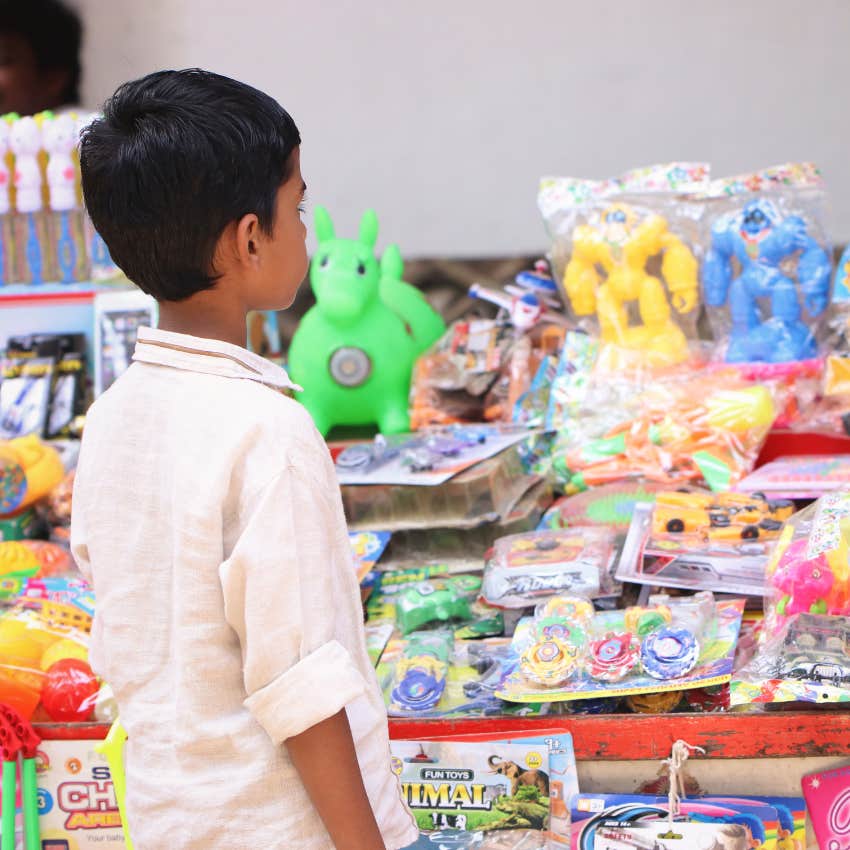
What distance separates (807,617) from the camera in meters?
1.56

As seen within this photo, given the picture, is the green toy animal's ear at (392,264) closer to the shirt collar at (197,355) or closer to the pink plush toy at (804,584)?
the pink plush toy at (804,584)

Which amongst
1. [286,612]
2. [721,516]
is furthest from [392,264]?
[286,612]

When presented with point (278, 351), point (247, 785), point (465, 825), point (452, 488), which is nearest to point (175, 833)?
point (247, 785)

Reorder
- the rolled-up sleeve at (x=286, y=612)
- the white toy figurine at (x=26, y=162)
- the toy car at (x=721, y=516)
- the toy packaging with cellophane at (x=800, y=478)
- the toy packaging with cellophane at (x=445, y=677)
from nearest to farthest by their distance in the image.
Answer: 1. the rolled-up sleeve at (x=286, y=612)
2. the toy packaging with cellophane at (x=445, y=677)
3. the toy car at (x=721, y=516)
4. the toy packaging with cellophane at (x=800, y=478)
5. the white toy figurine at (x=26, y=162)

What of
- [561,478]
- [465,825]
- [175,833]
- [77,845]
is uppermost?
[175,833]

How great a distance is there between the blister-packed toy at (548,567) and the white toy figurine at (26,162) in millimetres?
1696

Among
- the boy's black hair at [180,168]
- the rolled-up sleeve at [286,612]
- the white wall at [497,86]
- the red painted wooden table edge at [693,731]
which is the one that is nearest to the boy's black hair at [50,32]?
the white wall at [497,86]

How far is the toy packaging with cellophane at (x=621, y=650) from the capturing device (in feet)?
5.07

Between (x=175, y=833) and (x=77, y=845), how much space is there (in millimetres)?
832

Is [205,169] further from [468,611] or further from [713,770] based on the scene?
[468,611]

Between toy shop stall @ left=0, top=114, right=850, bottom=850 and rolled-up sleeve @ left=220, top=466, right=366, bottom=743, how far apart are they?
45 cm

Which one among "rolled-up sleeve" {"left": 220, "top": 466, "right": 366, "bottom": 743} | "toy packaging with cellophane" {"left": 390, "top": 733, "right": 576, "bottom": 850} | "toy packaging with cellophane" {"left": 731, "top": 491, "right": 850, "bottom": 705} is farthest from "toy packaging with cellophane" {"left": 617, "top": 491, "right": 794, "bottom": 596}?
"rolled-up sleeve" {"left": 220, "top": 466, "right": 366, "bottom": 743}

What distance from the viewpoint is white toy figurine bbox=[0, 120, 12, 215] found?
121 inches

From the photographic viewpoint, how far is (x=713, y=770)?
1.52m
